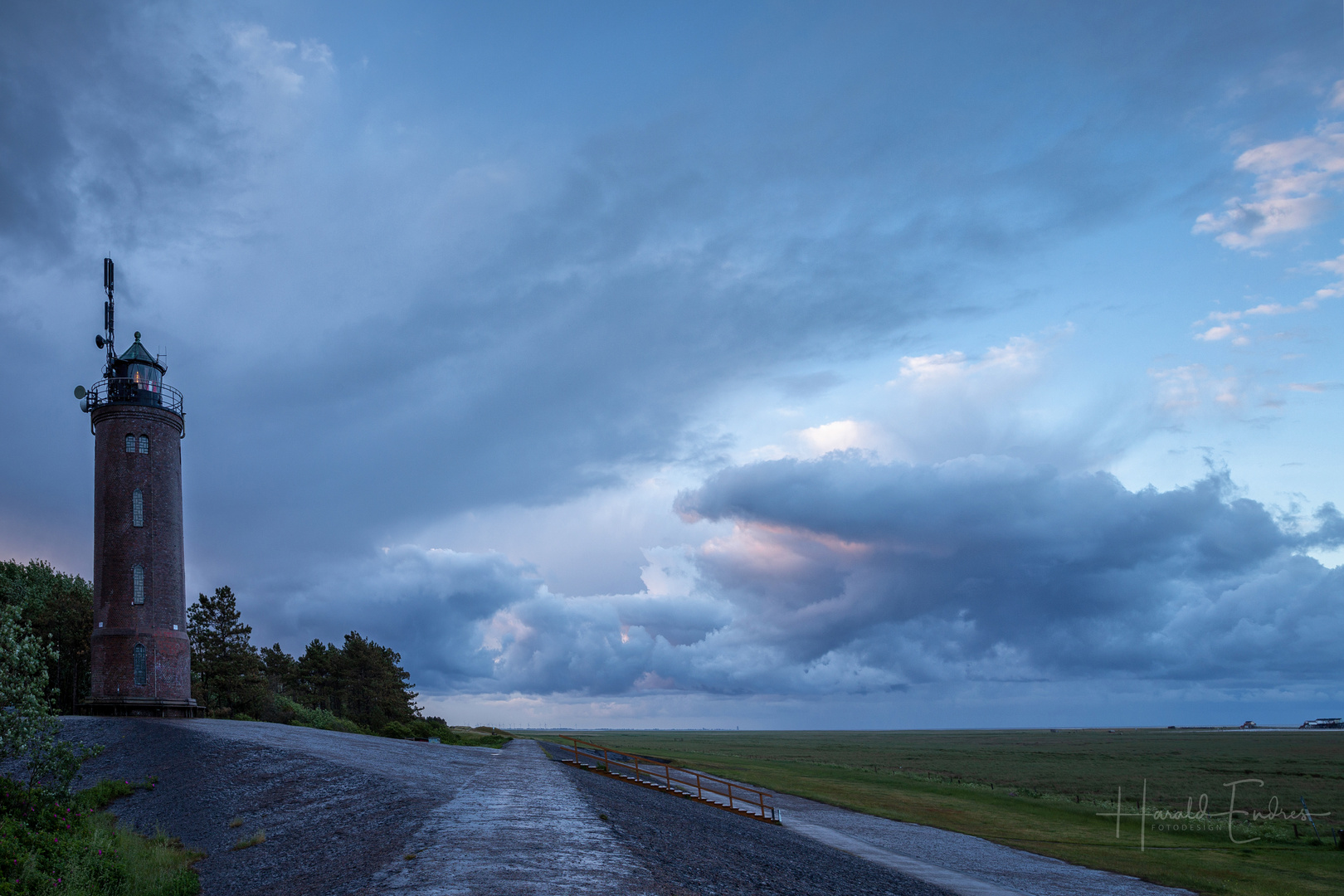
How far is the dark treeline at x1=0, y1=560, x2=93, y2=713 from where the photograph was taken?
55.6 metres

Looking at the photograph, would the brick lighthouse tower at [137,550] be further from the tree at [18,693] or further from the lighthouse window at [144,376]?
the tree at [18,693]

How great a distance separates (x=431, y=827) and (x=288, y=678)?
236ft

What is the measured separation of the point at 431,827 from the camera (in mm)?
16953

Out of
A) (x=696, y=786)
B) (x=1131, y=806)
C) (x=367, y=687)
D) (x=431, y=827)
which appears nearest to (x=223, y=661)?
(x=367, y=687)

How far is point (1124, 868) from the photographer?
29.4 m

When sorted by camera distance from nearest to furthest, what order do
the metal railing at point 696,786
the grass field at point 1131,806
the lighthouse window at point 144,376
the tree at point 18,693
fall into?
1. the tree at point 18,693
2. the grass field at point 1131,806
3. the metal railing at point 696,786
4. the lighthouse window at point 144,376

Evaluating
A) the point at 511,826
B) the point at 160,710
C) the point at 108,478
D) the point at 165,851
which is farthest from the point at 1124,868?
the point at 108,478

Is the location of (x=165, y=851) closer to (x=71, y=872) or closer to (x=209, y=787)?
(x=71, y=872)

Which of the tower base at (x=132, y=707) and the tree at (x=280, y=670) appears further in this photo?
the tree at (x=280, y=670)

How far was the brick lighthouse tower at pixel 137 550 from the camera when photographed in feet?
143

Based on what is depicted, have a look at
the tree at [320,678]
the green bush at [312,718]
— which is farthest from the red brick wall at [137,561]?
the tree at [320,678]

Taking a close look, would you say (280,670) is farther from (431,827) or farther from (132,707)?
(431,827)

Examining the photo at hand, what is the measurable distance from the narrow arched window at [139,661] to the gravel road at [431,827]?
25.1ft

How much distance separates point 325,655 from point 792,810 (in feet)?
186
